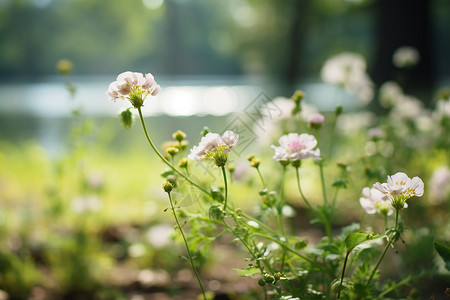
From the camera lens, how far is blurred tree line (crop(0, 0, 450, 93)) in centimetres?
1391

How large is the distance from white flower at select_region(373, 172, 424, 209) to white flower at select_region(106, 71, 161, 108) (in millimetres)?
395

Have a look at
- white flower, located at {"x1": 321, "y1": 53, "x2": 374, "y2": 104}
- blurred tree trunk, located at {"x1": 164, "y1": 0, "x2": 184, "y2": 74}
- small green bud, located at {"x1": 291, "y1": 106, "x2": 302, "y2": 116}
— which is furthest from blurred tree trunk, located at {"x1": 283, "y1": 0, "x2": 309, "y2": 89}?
small green bud, located at {"x1": 291, "y1": 106, "x2": 302, "y2": 116}

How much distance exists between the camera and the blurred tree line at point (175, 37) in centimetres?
1391

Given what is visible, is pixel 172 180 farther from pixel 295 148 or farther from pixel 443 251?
pixel 443 251

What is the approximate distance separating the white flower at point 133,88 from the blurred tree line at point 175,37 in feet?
35.8

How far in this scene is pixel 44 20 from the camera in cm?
2162

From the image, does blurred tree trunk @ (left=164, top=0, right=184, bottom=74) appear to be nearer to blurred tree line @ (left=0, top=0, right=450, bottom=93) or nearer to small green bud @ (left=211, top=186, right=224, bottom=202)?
blurred tree line @ (left=0, top=0, right=450, bottom=93)

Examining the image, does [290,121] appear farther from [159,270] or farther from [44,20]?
[44,20]

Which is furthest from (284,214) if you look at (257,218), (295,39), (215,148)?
(295,39)

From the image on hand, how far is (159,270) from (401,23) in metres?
3.75

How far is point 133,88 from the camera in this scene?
0.77m

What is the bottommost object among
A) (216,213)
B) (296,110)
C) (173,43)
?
(216,213)

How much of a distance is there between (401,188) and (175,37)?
22143 millimetres

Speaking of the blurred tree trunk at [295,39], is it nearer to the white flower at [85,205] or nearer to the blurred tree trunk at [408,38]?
the blurred tree trunk at [408,38]
